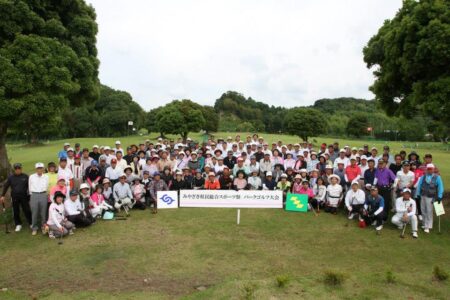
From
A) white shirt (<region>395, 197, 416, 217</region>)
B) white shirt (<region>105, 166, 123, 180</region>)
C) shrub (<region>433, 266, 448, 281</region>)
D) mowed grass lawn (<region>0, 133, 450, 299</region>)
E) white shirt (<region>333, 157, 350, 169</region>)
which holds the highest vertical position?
white shirt (<region>333, 157, 350, 169</region>)

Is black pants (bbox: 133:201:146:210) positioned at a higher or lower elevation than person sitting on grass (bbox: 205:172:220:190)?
lower

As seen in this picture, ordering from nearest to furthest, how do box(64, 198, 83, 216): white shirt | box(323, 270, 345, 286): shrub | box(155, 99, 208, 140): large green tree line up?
box(323, 270, 345, 286): shrub → box(64, 198, 83, 216): white shirt → box(155, 99, 208, 140): large green tree

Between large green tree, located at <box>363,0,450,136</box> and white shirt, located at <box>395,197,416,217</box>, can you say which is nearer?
white shirt, located at <box>395,197,416,217</box>

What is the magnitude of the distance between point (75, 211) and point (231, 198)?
16.1 ft

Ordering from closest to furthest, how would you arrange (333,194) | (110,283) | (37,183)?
1. (110,283)
2. (37,183)
3. (333,194)

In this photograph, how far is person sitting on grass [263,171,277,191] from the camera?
1419 centimetres

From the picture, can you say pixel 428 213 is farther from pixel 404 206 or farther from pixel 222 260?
pixel 222 260

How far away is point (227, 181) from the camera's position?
46.4ft

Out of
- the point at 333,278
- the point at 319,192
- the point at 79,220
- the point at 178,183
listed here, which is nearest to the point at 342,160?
the point at 319,192

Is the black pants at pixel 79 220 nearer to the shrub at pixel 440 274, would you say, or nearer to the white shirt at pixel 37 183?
the white shirt at pixel 37 183

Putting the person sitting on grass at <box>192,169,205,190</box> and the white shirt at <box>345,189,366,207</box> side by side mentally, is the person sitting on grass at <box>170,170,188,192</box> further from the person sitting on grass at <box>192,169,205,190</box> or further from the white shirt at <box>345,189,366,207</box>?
the white shirt at <box>345,189,366,207</box>

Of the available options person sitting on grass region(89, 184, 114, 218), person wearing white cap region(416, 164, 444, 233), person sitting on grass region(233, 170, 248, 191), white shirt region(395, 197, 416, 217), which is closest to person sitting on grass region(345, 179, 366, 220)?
white shirt region(395, 197, 416, 217)

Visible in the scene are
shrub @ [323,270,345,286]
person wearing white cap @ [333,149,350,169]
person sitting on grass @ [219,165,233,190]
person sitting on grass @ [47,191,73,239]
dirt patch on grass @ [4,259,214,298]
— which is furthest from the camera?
person wearing white cap @ [333,149,350,169]

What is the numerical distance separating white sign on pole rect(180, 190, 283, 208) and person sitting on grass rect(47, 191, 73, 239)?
387 centimetres
